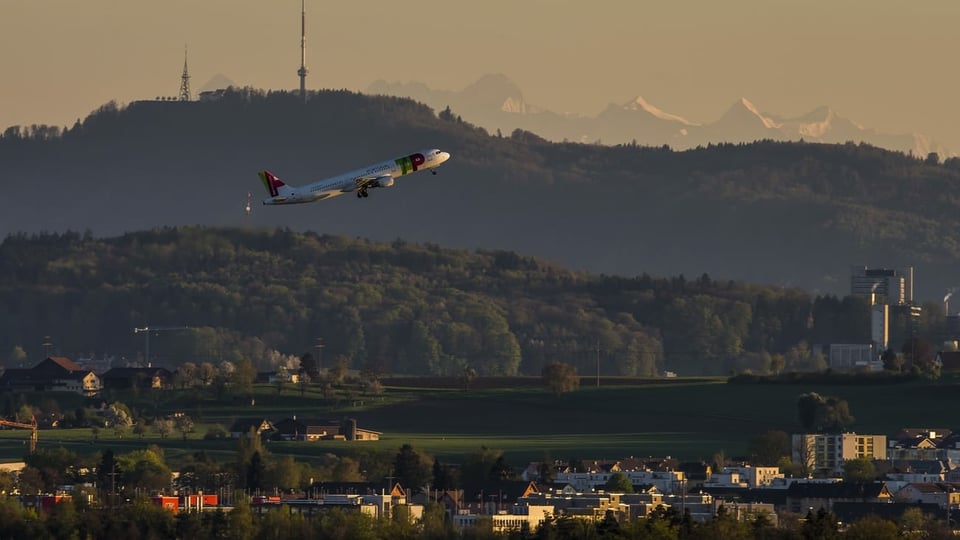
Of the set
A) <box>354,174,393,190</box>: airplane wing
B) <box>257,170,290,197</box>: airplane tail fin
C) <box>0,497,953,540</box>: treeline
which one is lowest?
<box>0,497,953,540</box>: treeline

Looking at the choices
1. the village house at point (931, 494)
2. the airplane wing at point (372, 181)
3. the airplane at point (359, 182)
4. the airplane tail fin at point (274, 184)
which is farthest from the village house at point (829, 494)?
the airplane wing at point (372, 181)

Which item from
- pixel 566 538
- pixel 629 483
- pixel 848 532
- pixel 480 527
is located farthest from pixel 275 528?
pixel 629 483

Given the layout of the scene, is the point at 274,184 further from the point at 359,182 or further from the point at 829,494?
the point at 829,494

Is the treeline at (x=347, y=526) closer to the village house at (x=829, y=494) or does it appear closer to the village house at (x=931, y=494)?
the village house at (x=829, y=494)

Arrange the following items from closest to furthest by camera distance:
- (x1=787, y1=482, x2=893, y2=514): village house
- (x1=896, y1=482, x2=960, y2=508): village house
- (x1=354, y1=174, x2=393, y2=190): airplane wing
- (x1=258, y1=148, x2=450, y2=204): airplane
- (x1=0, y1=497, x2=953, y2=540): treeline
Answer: (x1=0, y1=497, x2=953, y2=540): treeline → (x1=354, y1=174, x2=393, y2=190): airplane wing → (x1=258, y1=148, x2=450, y2=204): airplane → (x1=787, y1=482, x2=893, y2=514): village house → (x1=896, y1=482, x2=960, y2=508): village house

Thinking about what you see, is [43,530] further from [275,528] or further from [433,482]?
[433,482]

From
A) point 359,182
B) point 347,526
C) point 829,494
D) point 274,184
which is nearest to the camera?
point 359,182

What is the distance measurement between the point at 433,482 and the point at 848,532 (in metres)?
60.0

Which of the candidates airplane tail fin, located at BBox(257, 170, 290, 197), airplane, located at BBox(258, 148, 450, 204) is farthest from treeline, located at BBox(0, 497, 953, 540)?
airplane tail fin, located at BBox(257, 170, 290, 197)

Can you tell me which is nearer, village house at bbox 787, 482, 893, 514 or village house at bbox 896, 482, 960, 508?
village house at bbox 787, 482, 893, 514

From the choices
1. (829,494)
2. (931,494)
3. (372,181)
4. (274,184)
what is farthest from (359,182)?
(931,494)

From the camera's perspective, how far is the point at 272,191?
165 m

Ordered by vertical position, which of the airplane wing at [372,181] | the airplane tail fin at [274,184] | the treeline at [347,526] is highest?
the airplane tail fin at [274,184]

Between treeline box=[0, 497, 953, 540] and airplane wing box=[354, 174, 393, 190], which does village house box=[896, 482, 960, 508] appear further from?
airplane wing box=[354, 174, 393, 190]
